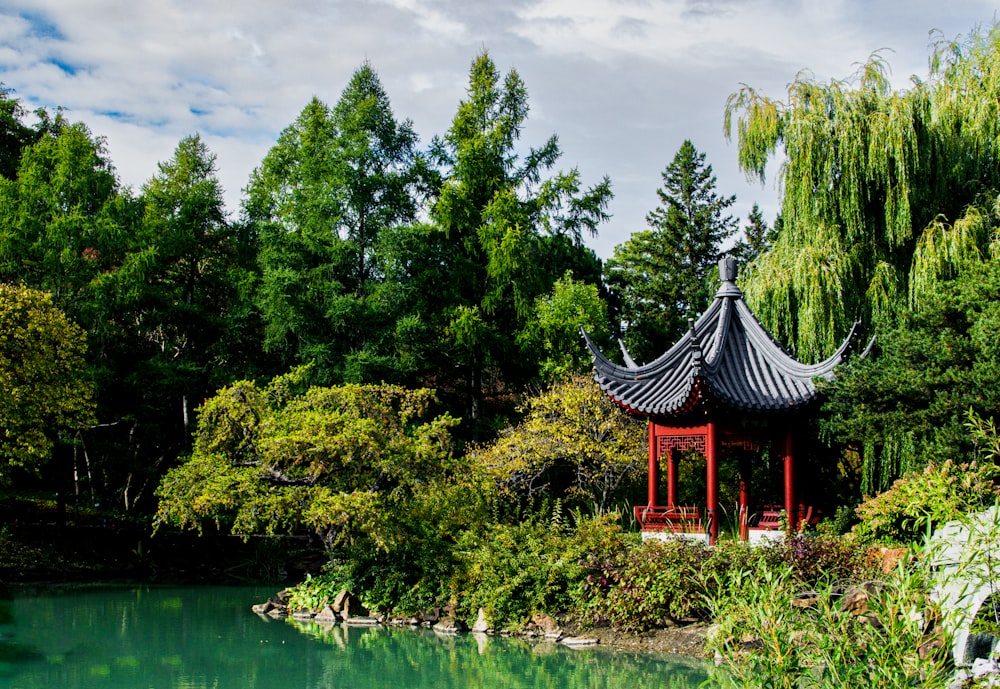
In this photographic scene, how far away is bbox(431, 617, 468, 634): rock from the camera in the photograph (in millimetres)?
9342

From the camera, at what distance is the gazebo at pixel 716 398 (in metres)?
9.98

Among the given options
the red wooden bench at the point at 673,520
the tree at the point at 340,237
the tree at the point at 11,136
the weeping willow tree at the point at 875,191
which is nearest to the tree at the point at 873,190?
the weeping willow tree at the point at 875,191

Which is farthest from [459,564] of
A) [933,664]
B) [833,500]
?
[933,664]

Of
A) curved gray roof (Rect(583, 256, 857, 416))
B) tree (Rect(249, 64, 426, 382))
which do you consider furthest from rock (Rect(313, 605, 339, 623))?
tree (Rect(249, 64, 426, 382))

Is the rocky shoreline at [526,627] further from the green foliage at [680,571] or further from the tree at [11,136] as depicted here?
the tree at [11,136]

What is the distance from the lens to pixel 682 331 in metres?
20.0

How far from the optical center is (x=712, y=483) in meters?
10.1

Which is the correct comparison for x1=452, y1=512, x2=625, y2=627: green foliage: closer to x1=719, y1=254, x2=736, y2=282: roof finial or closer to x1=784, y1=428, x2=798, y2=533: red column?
x1=784, y1=428, x2=798, y2=533: red column

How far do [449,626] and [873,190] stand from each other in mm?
7119

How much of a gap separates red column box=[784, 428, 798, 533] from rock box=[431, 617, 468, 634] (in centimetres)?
358

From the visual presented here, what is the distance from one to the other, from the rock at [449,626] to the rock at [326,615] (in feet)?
4.11

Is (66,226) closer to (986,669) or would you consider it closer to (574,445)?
(574,445)

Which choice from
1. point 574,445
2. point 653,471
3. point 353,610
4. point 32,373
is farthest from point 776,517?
point 32,373

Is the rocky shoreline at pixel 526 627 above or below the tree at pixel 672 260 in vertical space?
below
